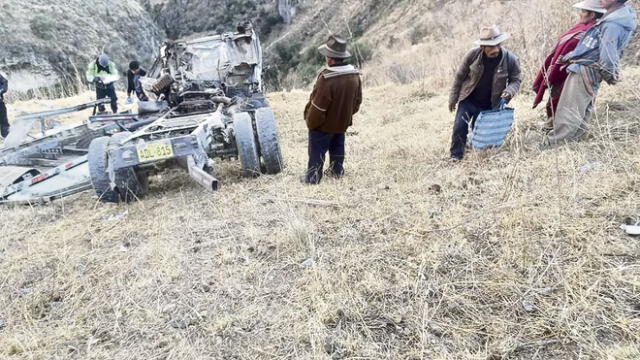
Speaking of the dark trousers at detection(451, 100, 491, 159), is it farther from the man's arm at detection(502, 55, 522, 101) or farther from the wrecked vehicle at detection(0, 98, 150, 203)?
the wrecked vehicle at detection(0, 98, 150, 203)

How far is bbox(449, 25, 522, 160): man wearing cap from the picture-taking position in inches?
161

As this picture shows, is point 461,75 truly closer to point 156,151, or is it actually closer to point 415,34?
point 156,151

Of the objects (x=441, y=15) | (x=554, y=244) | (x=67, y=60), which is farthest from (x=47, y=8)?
(x=554, y=244)

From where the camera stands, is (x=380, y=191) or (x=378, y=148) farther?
Answer: (x=378, y=148)

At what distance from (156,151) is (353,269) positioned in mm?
2265

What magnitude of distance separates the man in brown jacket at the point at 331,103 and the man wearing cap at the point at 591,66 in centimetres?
176

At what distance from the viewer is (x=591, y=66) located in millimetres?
3869

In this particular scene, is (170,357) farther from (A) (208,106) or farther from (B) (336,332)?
(A) (208,106)

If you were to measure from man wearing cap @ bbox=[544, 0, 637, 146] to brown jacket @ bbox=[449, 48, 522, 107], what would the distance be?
459 millimetres

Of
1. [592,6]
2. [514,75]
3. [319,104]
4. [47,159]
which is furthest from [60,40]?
[592,6]

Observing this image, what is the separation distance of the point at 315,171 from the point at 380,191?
787 millimetres

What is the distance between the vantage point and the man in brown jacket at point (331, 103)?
153 inches

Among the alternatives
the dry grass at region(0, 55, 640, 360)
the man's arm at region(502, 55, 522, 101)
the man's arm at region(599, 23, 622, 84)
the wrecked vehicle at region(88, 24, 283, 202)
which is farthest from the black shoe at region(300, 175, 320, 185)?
the man's arm at region(599, 23, 622, 84)

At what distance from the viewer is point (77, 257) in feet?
10.2
